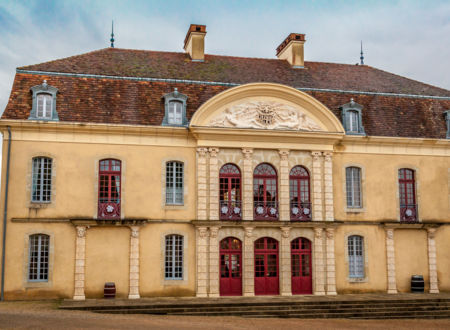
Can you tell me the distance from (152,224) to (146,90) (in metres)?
5.76

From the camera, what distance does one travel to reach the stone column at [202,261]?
80.9 ft

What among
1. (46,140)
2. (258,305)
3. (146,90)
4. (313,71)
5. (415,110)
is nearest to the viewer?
(258,305)

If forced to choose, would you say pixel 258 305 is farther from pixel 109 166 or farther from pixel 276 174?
pixel 109 166

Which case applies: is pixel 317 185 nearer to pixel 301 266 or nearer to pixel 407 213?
pixel 301 266

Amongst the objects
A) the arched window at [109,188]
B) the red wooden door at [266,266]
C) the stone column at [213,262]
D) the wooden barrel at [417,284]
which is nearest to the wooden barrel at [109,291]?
the arched window at [109,188]

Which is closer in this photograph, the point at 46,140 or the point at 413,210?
the point at 46,140

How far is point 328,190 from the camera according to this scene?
86.7 feet

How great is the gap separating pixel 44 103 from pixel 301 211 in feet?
37.8

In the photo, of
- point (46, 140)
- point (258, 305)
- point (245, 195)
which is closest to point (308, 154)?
point (245, 195)

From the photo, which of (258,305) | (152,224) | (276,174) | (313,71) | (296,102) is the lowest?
(258,305)

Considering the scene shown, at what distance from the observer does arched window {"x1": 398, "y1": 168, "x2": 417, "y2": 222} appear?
2743cm

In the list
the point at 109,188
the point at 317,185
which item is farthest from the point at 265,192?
the point at 109,188

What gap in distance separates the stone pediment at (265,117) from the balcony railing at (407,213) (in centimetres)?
528

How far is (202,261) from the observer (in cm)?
2488
